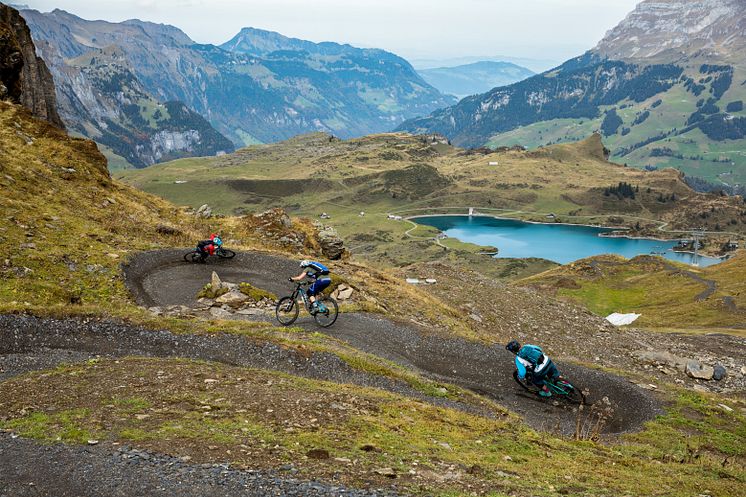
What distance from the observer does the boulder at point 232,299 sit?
89.1 ft

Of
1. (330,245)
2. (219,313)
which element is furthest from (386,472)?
(330,245)

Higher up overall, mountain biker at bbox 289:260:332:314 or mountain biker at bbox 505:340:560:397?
mountain biker at bbox 289:260:332:314

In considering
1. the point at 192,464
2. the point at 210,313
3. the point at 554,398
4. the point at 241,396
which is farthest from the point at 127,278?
the point at 554,398

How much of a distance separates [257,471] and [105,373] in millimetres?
7907

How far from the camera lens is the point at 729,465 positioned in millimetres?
16531

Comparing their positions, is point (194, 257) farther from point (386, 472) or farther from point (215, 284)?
point (386, 472)

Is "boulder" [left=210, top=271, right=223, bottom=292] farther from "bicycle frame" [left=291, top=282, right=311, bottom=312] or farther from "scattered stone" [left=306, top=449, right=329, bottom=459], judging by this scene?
"scattered stone" [left=306, top=449, right=329, bottom=459]

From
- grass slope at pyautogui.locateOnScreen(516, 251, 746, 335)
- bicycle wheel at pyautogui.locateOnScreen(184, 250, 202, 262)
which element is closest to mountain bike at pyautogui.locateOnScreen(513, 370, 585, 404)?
bicycle wheel at pyautogui.locateOnScreen(184, 250, 202, 262)

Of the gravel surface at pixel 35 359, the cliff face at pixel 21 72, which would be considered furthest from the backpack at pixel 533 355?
the cliff face at pixel 21 72

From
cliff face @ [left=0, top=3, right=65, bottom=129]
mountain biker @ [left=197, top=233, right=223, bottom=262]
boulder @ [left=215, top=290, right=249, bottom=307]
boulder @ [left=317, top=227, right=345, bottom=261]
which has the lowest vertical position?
boulder @ [left=317, top=227, right=345, bottom=261]

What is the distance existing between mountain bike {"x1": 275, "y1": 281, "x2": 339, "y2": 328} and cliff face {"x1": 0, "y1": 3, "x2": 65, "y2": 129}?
3888cm

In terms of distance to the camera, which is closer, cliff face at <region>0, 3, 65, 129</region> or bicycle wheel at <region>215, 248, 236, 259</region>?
bicycle wheel at <region>215, 248, 236, 259</region>

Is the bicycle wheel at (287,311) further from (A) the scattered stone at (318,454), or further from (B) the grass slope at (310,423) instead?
(A) the scattered stone at (318,454)

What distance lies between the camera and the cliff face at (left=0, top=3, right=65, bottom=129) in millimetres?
48812
